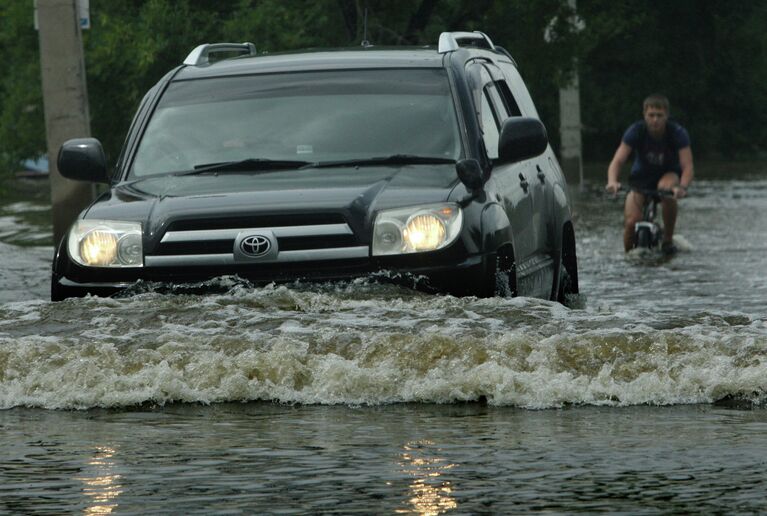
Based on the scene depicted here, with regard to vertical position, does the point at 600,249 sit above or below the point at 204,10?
below

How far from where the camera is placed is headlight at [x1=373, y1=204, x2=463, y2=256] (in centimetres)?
946

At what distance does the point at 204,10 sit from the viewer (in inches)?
1097

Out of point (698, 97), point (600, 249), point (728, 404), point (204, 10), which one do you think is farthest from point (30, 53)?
point (698, 97)

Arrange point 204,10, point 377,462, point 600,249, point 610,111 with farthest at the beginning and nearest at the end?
point 610,111, point 204,10, point 600,249, point 377,462

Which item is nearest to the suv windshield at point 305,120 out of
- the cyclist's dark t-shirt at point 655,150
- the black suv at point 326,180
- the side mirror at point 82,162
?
the black suv at point 326,180

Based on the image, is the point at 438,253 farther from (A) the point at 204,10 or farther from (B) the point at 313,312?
(A) the point at 204,10

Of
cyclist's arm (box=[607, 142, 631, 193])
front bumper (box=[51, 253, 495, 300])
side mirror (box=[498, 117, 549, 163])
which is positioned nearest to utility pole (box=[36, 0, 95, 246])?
cyclist's arm (box=[607, 142, 631, 193])

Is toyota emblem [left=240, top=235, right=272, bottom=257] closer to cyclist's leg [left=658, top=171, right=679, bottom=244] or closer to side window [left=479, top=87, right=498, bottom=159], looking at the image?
side window [left=479, top=87, right=498, bottom=159]

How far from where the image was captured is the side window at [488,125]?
10805mm

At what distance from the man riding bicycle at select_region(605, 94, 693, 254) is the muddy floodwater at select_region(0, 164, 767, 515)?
10002 mm

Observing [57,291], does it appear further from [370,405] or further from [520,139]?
[520,139]

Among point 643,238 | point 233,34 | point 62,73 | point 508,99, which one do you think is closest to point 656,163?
point 643,238

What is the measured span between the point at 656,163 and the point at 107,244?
10920 millimetres

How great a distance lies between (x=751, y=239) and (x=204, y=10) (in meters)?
9.63
